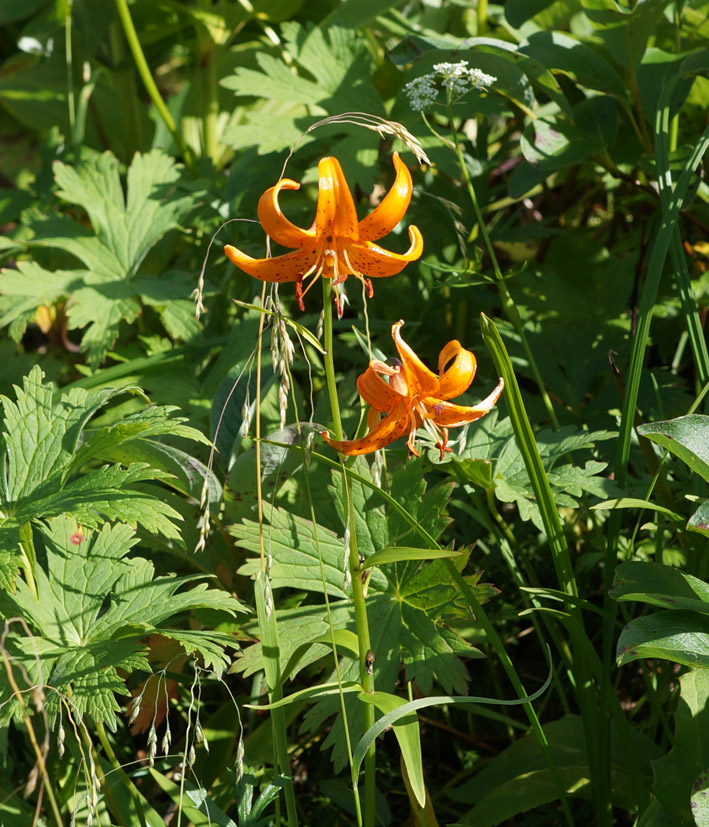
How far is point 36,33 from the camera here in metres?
3.17

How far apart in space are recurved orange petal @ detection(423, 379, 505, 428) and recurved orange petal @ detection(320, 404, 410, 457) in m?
0.04

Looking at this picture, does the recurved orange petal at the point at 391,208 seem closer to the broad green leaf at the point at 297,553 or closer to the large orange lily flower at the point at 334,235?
the large orange lily flower at the point at 334,235

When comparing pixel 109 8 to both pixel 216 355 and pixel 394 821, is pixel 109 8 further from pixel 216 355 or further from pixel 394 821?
pixel 394 821

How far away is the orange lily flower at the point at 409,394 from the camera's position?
1050 millimetres

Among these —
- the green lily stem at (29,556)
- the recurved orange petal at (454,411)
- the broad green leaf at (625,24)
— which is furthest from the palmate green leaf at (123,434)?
the broad green leaf at (625,24)

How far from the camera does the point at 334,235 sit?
1.12 metres

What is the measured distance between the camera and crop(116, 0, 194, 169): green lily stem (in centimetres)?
247

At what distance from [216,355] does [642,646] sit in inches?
62.9

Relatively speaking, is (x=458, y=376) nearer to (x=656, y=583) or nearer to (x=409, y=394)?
(x=409, y=394)

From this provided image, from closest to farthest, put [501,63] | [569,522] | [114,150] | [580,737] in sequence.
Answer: [580,737], [501,63], [569,522], [114,150]

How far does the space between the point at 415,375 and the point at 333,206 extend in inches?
9.8

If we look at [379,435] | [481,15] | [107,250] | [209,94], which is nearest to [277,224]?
[379,435]

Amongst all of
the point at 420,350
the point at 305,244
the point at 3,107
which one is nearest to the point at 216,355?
the point at 420,350

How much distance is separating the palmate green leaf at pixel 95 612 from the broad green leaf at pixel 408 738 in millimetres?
277
